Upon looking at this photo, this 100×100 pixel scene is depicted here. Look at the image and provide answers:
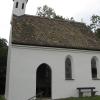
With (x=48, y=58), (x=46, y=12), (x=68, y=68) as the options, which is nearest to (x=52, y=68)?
(x=48, y=58)

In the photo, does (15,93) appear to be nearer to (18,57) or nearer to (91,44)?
(18,57)

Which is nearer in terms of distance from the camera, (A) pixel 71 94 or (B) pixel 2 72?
(A) pixel 71 94

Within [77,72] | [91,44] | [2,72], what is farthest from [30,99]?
[2,72]

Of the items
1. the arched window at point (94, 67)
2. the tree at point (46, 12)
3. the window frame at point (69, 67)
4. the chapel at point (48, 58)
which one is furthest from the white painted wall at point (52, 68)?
the tree at point (46, 12)

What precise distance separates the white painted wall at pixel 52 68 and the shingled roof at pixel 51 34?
0.61 m

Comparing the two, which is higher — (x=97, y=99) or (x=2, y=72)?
(x=2, y=72)

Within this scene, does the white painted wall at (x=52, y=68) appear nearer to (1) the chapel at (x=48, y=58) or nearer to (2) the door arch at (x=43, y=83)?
(1) the chapel at (x=48, y=58)

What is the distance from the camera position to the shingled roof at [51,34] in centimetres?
1863

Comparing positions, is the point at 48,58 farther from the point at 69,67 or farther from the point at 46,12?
the point at 46,12

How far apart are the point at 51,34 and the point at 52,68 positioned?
12.7ft

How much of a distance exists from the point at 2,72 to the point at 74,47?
551 inches

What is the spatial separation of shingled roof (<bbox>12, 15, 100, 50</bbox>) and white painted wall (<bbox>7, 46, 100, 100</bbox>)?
609 millimetres

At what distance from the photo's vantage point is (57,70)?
18.7 m

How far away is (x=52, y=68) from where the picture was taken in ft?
60.8
